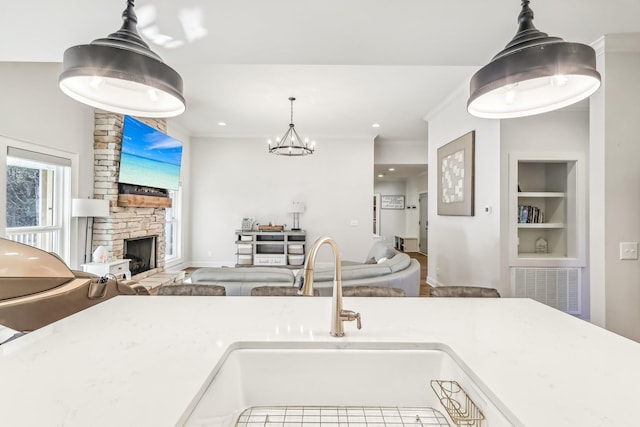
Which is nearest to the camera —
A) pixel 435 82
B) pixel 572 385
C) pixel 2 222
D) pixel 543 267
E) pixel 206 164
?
pixel 572 385

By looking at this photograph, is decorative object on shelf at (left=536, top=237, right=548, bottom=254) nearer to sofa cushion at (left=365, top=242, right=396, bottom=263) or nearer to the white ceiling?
sofa cushion at (left=365, top=242, right=396, bottom=263)

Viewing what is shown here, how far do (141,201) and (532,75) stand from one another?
4.77 m

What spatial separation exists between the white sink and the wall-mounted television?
405cm

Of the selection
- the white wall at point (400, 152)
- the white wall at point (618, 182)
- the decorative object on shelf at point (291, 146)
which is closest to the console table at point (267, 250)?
the decorative object on shelf at point (291, 146)

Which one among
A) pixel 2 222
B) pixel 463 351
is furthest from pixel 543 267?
pixel 2 222

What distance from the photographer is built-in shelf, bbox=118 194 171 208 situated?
420cm

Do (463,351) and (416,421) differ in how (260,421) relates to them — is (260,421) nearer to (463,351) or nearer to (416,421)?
(416,421)

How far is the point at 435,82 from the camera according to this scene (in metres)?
3.79

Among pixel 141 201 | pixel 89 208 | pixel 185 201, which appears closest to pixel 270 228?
pixel 185 201

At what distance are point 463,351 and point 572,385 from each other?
0.82ft

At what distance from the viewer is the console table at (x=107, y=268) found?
142 inches

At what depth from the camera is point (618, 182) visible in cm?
209

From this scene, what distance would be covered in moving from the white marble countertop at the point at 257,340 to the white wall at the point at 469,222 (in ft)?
7.38

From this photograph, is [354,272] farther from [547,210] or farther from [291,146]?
[547,210]
